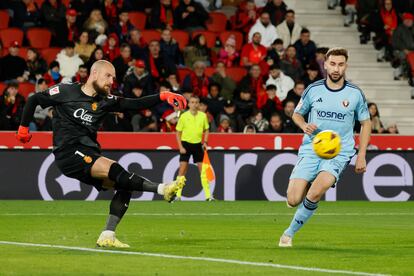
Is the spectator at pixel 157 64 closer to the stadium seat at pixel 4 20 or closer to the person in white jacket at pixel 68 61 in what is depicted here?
the person in white jacket at pixel 68 61

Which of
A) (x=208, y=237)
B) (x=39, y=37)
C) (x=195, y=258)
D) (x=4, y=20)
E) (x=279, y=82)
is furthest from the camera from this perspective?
(x=279, y=82)

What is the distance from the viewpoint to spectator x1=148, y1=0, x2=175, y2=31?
94.9 ft

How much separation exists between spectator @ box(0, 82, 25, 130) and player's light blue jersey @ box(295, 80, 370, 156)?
1251 cm

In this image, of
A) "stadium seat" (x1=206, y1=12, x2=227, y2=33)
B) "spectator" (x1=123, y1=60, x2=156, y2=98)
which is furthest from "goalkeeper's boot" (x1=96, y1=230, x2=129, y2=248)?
"stadium seat" (x1=206, y1=12, x2=227, y2=33)

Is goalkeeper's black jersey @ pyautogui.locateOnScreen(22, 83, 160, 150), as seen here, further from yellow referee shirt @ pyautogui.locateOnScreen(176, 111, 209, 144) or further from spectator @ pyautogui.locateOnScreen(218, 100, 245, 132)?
spectator @ pyautogui.locateOnScreen(218, 100, 245, 132)

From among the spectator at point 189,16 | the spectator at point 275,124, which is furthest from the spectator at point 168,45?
the spectator at point 275,124

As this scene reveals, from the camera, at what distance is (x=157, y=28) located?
29000mm

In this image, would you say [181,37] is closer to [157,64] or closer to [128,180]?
[157,64]

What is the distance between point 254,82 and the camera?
2778 cm

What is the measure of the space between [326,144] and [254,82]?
15.6 meters

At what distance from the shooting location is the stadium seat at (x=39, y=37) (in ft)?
90.2

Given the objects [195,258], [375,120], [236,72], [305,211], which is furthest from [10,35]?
[195,258]

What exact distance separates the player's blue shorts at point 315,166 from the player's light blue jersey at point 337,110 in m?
0.07

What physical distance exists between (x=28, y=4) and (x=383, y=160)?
9.26 m
